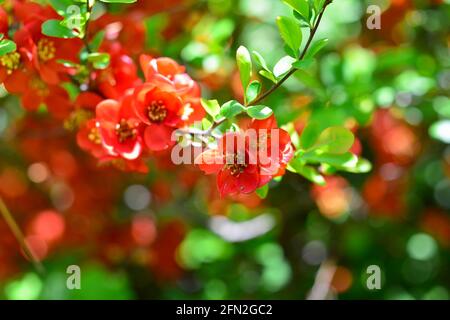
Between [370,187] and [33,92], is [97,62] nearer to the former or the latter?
[33,92]

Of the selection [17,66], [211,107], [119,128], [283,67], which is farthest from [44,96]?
[283,67]

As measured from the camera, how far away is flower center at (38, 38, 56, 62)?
1131 millimetres

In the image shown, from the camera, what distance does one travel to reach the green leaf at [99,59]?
3.57 feet

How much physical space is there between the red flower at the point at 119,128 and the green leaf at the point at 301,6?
297 mm

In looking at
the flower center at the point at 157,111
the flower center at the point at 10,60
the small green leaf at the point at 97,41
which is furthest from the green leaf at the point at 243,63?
the flower center at the point at 10,60

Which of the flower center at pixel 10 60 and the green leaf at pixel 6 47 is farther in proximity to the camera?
the flower center at pixel 10 60

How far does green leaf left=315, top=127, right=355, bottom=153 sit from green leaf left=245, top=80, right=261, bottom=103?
0.54 ft

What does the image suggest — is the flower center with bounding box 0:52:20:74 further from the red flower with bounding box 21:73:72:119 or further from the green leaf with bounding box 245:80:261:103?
the green leaf with bounding box 245:80:261:103

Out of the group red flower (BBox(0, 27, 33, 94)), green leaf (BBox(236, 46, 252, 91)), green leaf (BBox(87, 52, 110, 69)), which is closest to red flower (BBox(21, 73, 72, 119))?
red flower (BBox(0, 27, 33, 94))

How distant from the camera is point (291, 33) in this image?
100 centimetres

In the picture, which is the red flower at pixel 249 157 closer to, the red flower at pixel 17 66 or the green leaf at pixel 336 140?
the green leaf at pixel 336 140

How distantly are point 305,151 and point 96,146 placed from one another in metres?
0.36

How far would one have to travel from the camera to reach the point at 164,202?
2021 millimetres
